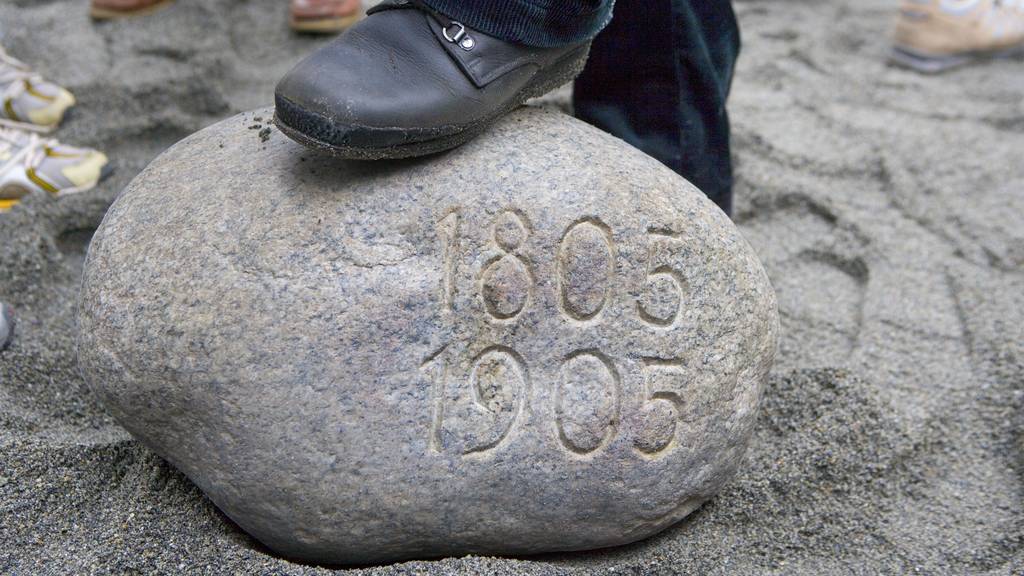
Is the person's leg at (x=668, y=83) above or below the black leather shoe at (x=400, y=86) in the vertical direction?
below

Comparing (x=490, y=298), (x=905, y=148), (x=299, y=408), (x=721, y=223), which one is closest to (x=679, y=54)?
(x=721, y=223)

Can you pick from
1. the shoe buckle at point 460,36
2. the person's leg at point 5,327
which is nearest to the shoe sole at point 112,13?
the person's leg at point 5,327

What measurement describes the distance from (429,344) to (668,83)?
90 cm

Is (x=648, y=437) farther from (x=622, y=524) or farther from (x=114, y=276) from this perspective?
(x=114, y=276)

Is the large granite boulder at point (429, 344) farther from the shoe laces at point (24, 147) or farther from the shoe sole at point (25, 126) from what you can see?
the shoe sole at point (25, 126)

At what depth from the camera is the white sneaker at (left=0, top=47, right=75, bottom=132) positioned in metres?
2.62

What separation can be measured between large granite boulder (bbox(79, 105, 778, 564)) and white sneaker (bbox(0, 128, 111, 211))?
37.0 inches

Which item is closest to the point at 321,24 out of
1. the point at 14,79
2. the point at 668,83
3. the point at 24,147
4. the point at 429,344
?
the point at 14,79

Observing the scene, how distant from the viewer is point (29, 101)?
2635mm

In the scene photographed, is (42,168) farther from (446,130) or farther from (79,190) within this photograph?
(446,130)

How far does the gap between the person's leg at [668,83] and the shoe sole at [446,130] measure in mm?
245

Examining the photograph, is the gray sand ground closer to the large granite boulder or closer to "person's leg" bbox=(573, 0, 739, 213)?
the large granite boulder

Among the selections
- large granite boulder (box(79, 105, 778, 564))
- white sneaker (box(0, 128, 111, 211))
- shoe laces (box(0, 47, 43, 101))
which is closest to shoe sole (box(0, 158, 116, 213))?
white sneaker (box(0, 128, 111, 211))

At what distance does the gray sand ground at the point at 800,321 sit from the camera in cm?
159
